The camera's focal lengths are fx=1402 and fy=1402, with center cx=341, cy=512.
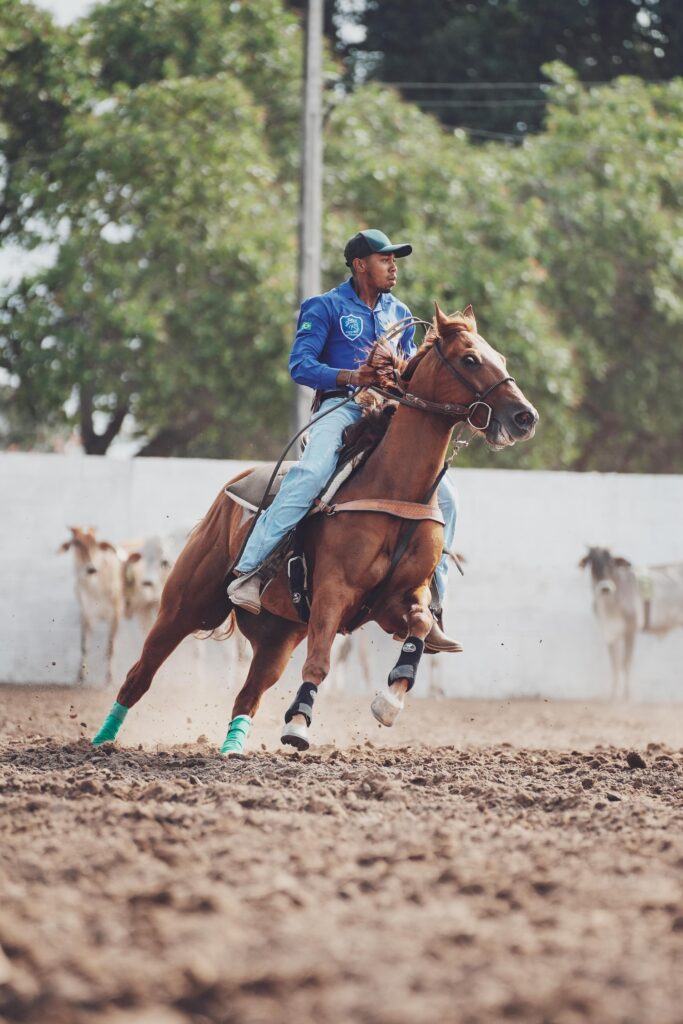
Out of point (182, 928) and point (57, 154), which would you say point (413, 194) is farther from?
point (182, 928)

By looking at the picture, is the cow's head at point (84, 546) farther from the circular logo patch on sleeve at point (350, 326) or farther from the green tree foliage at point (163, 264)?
the green tree foliage at point (163, 264)

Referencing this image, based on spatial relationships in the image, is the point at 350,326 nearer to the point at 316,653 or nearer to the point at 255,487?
the point at 255,487

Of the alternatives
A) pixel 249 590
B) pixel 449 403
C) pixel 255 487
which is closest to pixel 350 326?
pixel 449 403

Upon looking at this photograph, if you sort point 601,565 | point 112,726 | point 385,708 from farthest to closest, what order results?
point 601,565, point 112,726, point 385,708

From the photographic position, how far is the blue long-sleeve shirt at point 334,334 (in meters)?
7.52

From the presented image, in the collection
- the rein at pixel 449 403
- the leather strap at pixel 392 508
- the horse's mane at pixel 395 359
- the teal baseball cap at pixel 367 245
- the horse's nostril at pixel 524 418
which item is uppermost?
the teal baseball cap at pixel 367 245

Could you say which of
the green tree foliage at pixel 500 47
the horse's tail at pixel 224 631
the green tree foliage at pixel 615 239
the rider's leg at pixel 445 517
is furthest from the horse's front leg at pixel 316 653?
the green tree foliage at pixel 500 47

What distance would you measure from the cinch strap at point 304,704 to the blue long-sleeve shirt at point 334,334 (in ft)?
5.57

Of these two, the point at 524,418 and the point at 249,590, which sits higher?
the point at 524,418

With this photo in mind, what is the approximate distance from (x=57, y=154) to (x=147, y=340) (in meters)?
3.29

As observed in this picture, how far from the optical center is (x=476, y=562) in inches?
560

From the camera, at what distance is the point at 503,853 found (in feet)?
15.0

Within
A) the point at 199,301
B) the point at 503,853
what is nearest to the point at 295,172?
the point at 199,301

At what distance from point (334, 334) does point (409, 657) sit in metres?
1.90
